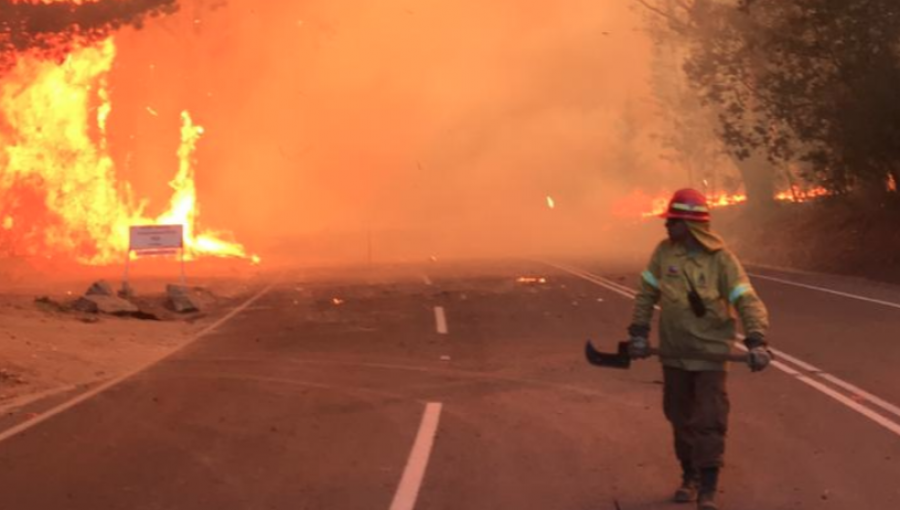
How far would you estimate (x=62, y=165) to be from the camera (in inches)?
1220

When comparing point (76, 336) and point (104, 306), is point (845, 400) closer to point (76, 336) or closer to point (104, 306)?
point (76, 336)

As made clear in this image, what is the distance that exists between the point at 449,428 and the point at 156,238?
1586cm

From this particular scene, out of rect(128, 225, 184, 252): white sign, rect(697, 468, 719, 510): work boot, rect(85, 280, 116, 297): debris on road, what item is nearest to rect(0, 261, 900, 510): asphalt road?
rect(697, 468, 719, 510): work boot

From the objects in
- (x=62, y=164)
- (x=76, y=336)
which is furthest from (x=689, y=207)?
(x=62, y=164)

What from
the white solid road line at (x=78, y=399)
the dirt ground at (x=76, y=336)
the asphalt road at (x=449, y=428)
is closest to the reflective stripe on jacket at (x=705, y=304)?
the asphalt road at (x=449, y=428)

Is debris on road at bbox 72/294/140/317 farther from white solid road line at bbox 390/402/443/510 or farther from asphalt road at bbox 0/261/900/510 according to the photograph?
white solid road line at bbox 390/402/443/510

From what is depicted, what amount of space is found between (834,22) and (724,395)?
1966 cm

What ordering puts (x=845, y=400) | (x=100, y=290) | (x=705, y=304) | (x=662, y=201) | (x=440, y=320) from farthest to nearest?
(x=662, y=201) < (x=100, y=290) < (x=440, y=320) < (x=845, y=400) < (x=705, y=304)

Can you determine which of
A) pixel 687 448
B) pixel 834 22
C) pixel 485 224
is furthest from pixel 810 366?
pixel 485 224

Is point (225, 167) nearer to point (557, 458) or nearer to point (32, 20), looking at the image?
point (32, 20)

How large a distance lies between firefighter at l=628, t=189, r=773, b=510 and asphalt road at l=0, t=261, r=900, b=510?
40 cm

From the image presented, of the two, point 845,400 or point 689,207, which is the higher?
point 689,207

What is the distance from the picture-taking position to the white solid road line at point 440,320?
1546cm

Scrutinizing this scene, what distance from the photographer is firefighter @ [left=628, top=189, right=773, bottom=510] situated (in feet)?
19.3
